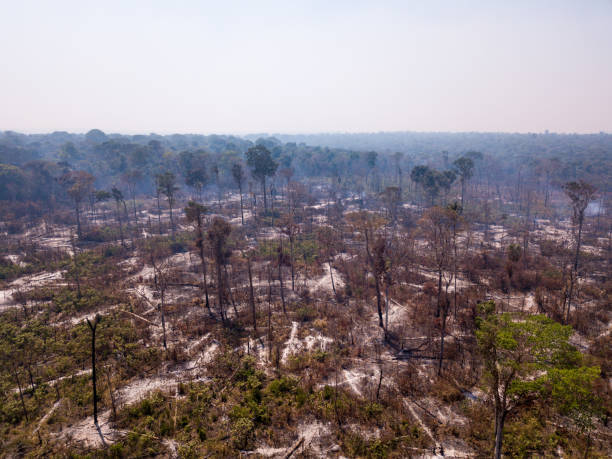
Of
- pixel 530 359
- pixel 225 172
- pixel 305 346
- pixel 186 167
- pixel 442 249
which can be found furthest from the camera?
pixel 225 172

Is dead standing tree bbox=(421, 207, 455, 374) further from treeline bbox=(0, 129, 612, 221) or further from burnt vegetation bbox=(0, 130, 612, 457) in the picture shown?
treeline bbox=(0, 129, 612, 221)

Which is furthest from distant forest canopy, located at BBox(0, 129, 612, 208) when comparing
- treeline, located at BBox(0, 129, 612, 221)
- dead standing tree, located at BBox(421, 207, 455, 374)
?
dead standing tree, located at BBox(421, 207, 455, 374)

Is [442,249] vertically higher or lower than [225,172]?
lower

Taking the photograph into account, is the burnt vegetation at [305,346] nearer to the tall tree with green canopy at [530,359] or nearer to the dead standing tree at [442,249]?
the tall tree with green canopy at [530,359]

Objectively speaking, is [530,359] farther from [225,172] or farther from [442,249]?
[225,172]

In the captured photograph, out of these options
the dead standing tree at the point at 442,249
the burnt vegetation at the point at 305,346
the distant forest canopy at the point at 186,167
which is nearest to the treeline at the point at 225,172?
the distant forest canopy at the point at 186,167

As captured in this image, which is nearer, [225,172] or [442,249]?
[442,249]

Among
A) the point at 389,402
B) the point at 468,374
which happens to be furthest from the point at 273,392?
the point at 468,374

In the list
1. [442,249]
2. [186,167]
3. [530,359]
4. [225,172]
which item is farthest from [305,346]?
[225,172]
